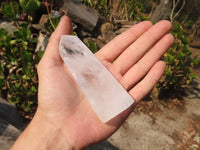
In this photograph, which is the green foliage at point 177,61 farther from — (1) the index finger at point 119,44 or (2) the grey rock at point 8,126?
(2) the grey rock at point 8,126

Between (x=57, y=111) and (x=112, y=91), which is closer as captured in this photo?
(x=57, y=111)

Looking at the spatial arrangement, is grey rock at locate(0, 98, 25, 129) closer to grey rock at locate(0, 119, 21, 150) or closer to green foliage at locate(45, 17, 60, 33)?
grey rock at locate(0, 119, 21, 150)

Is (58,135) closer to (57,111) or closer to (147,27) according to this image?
(57,111)

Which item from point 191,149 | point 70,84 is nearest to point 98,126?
point 70,84

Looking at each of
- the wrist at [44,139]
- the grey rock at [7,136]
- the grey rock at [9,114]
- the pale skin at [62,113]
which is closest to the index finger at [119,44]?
the pale skin at [62,113]

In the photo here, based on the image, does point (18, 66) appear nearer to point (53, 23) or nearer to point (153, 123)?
point (53, 23)

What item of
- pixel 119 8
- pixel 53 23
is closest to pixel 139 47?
pixel 53 23
